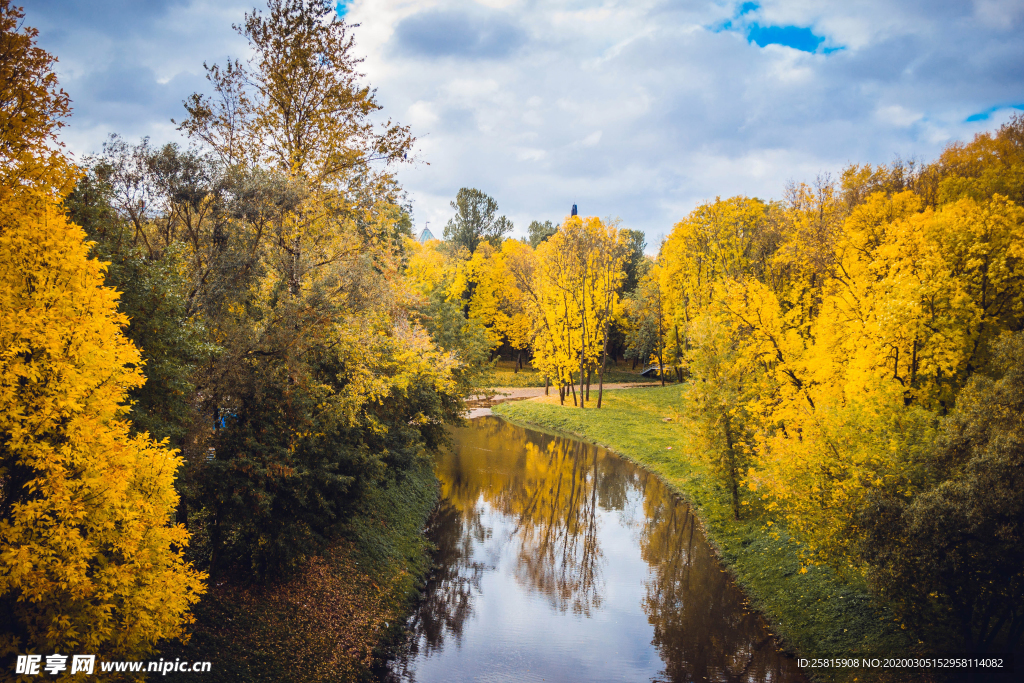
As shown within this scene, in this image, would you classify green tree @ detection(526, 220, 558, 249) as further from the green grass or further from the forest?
the forest

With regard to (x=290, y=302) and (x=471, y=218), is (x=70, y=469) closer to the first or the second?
(x=290, y=302)

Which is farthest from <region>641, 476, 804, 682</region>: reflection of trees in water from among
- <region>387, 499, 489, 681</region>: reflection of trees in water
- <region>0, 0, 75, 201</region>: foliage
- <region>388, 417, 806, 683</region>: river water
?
Answer: <region>0, 0, 75, 201</region>: foliage

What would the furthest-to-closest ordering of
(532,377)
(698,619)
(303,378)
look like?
(532,377) → (698,619) → (303,378)

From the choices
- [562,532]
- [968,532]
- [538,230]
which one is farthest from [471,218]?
[968,532]

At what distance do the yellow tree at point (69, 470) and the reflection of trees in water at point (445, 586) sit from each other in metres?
7.59

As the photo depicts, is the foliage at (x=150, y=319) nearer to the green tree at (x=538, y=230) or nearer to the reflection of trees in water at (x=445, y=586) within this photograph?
the reflection of trees in water at (x=445, y=586)

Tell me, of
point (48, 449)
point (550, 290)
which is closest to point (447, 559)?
point (48, 449)

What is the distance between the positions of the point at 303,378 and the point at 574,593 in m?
12.1

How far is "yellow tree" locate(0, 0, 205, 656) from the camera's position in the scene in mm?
7172

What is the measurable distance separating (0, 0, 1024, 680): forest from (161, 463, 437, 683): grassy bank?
0.20 m

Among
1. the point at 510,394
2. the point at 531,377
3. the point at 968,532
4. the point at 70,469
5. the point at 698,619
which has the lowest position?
the point at 698,619

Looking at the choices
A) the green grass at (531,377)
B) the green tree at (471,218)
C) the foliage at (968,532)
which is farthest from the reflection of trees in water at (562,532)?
the green tree at (471,218)

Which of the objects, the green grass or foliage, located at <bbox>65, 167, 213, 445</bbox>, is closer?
foliage, located at <bbox>65, 167, 213, 445</bbox>

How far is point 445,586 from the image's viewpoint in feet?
62.7
